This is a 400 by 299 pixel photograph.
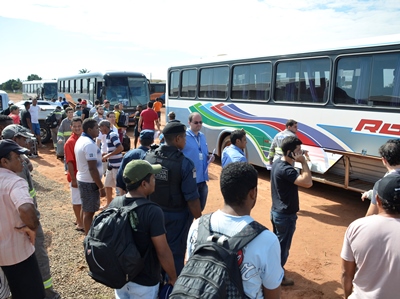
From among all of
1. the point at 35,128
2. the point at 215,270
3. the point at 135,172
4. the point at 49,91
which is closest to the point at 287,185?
the point at 135,172

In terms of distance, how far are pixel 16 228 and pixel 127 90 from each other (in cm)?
1663

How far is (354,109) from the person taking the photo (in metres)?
7.03

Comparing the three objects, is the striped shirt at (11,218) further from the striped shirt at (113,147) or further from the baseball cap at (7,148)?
the striped shirt at (113,147)

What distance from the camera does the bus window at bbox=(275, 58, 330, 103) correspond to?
7.66 metres

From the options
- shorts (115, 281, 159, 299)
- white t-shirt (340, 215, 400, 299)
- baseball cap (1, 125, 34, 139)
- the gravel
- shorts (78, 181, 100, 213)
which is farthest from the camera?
shorts (78, 181, 100, 213)

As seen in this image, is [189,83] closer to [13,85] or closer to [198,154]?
[198,154]

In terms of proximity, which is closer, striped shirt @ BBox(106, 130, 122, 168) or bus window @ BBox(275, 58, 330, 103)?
striped shirt @ BBox(106, 130, 122, 168)

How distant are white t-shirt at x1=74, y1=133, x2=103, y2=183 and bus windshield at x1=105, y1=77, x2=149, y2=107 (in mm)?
13863

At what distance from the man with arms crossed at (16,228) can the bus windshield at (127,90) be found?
628 inches

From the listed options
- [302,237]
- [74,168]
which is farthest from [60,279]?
[302,237]

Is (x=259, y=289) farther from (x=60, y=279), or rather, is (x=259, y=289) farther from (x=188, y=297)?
(x=60, y=279)

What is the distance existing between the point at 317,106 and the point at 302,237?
328 cm

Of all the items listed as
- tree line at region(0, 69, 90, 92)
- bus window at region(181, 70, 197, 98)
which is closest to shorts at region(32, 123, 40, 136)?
bus window at region(181, 70, 197, 98)

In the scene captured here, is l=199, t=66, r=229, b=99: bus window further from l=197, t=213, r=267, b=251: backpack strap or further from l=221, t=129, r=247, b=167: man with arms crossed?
l=197, t=213, r=267, b=251: backpack strap
